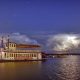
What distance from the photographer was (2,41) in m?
105

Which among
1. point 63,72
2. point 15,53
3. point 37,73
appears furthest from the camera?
point 15,53

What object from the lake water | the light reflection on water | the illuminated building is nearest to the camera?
the lake water

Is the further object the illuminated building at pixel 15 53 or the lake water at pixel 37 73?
the illuminated building at pixel 15 53

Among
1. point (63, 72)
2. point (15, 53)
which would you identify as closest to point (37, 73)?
point (63, 72)

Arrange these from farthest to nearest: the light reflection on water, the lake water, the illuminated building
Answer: the illuminated building → the light reflection on water → the lake water

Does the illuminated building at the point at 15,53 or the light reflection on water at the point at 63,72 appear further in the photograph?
the illuminated building at the point at 15,53

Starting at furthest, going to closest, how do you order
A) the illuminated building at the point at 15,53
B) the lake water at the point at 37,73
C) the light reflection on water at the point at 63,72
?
the illuminated building at the point at 15,53, the light reflection on water at the point at 63,72, the lake water at the point at 37,73

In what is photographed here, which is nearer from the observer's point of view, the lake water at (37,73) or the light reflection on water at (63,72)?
the lake water at (37,73)

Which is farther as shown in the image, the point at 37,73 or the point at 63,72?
the point at 63,72

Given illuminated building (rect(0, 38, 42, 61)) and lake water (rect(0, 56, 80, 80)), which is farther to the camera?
illuminated building (rect(0, 38, 42, 61))

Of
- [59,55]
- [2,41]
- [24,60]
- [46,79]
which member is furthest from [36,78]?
[59,55]

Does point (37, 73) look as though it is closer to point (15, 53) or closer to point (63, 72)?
point (63, 72)

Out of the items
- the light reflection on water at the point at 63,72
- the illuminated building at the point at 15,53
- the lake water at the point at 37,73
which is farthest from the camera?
the illuminated building at the point at 15,53

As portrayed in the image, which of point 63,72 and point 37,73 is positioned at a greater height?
point 63,72
